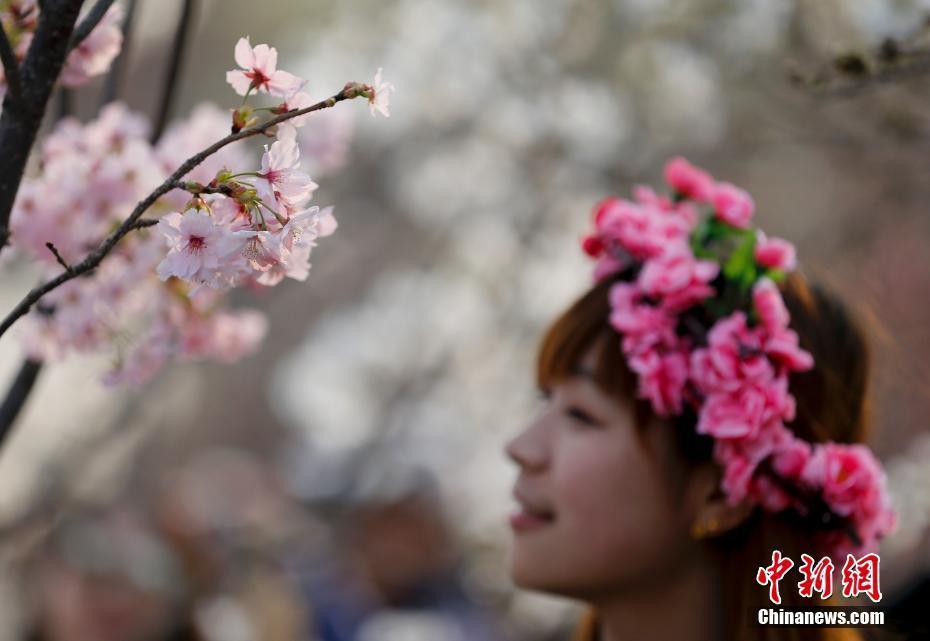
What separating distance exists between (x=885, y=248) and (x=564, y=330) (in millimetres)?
2377

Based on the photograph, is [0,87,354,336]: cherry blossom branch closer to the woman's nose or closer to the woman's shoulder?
the woman's nose

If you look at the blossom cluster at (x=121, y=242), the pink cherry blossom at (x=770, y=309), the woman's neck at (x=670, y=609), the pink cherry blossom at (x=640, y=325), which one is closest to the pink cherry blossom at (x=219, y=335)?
the blossom cluster at (x=121, y=242)

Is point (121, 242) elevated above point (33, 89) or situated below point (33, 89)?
above

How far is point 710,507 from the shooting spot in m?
1.54

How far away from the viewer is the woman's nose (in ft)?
5.03

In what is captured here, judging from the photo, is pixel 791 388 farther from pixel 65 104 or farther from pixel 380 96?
pixel 65 104

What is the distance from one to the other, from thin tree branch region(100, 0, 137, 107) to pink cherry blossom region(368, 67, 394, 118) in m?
0.66

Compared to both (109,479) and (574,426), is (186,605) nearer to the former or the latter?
(574,426)

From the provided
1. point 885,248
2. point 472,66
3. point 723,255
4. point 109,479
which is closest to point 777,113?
point 885,248

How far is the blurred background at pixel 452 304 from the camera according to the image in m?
2.66

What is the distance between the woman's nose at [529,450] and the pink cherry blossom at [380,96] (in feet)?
2.76

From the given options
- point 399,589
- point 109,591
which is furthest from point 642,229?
point 399,589

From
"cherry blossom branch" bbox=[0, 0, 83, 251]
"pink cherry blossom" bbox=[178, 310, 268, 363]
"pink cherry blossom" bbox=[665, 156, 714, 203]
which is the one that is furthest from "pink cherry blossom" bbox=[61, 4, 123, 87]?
"pink cherry blossom" bbox=[665, 156, 714, 203]
